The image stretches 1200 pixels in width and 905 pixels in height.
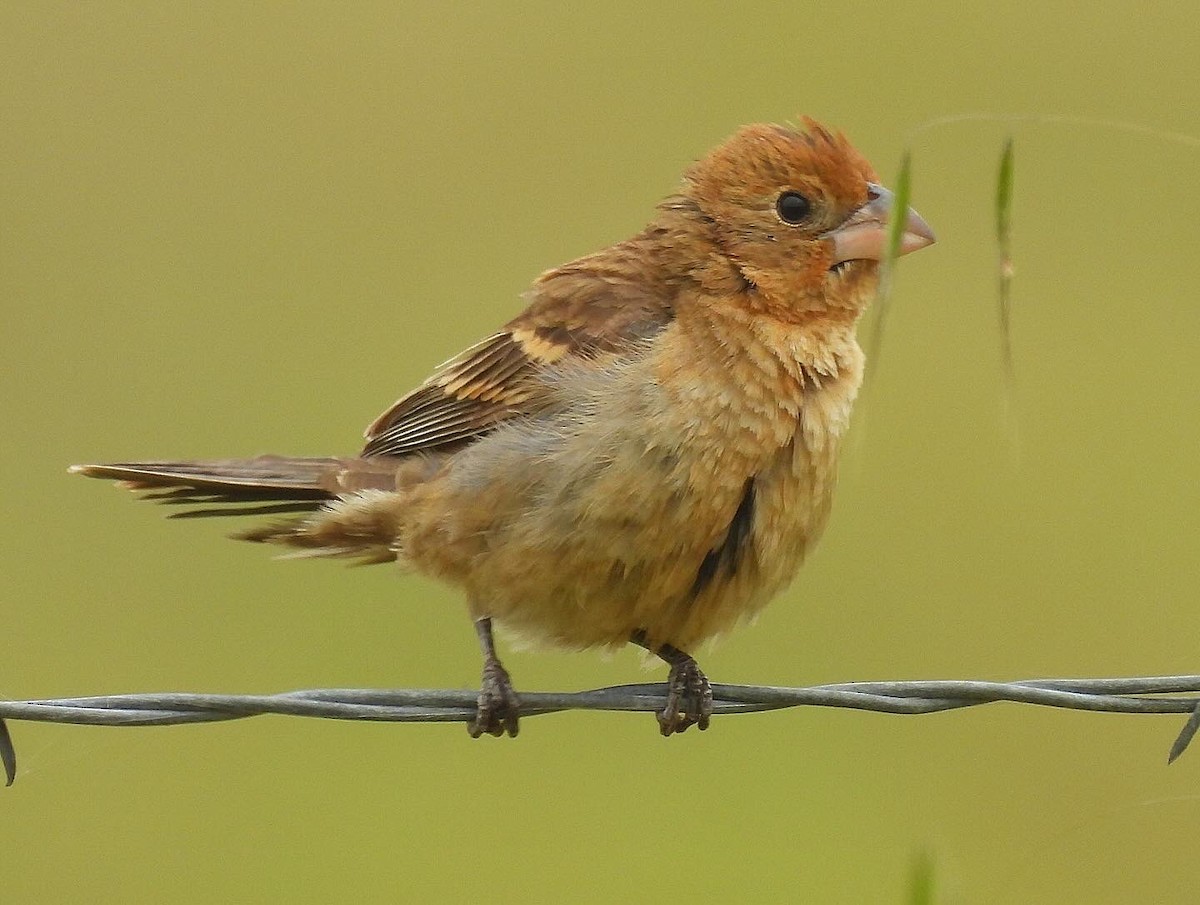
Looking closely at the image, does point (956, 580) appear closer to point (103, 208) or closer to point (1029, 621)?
point (1029, 621)

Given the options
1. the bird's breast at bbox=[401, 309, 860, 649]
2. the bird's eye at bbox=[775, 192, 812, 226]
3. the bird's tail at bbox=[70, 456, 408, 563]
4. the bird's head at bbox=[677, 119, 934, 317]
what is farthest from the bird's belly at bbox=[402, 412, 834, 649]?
the bird's eye at bbox=[775, 192, 812, 226]

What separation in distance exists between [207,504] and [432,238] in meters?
5.34

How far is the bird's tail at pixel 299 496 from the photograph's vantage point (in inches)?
225

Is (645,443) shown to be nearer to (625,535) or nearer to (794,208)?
(625,535)

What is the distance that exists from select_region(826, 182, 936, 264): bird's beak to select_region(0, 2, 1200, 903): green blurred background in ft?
1.84

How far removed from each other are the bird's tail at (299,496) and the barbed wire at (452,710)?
1436mm

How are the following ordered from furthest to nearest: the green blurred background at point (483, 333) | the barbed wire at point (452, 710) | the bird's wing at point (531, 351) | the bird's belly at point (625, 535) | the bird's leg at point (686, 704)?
the green blurred background at point (483, 333), the bird's wing at point (531, 351), the bird's leg at point (686, 704), the bird's belly at point (625, 535), the barbed wire at point (452, 710)

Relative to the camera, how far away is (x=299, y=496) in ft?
19.4

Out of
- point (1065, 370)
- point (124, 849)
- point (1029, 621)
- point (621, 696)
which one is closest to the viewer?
point (621, 696)

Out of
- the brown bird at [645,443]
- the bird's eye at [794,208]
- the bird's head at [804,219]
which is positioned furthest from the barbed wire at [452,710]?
the bird's eye at [794,208]

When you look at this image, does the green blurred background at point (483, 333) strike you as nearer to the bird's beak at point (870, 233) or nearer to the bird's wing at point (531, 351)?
the bird's beak at point (870, 233)

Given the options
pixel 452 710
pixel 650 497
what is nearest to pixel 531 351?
pixel 650 497

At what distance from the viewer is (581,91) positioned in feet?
39.8

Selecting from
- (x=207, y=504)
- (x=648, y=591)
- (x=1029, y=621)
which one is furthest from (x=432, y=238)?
(x=648, y=591)
